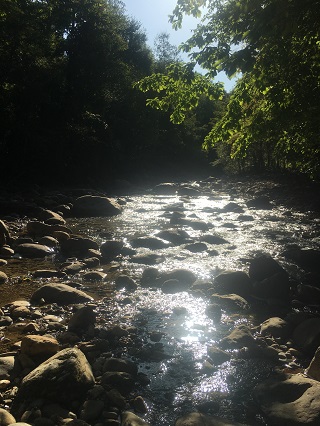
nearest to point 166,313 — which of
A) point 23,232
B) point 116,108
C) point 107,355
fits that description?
point 107,355

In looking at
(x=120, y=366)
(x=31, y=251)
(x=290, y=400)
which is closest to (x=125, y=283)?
(x=31, y=251)

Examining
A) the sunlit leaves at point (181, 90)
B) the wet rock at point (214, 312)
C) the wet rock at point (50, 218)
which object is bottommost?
the wet rock at point (50, 218)

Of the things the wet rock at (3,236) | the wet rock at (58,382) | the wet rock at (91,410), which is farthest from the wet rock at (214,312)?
the wet rock at (3,236)

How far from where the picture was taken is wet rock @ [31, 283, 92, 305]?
682 centimetres

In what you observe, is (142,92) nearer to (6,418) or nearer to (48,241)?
(48,241)

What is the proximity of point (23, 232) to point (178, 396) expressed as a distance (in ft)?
30.5

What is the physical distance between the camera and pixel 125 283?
793 centimetres

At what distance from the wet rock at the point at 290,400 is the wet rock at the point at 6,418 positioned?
2351mm

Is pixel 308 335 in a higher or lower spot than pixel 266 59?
lower

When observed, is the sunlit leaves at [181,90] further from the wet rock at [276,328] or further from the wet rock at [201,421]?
the wet rock at [201,421]

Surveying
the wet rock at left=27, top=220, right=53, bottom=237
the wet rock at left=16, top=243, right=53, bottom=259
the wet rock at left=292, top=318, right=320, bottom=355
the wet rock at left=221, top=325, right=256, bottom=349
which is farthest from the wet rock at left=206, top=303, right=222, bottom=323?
the wet rock at left=27, top=220, right=53, bottom=237

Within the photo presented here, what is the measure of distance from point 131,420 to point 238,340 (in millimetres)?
2207

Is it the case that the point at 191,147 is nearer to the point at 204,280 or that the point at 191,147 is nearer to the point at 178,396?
the point at 204,280

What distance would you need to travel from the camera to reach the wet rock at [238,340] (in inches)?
217
